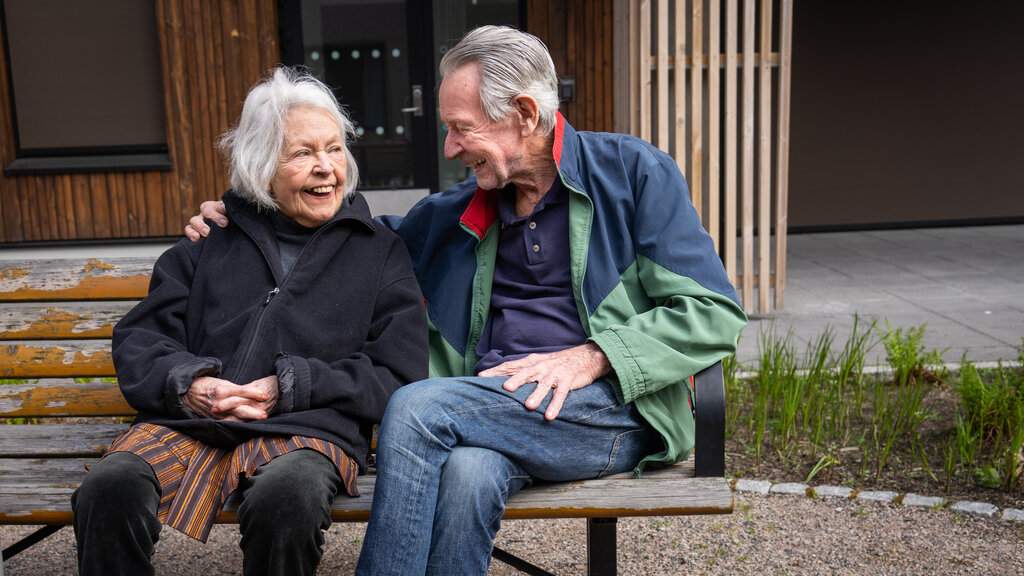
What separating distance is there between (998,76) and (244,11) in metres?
7.18

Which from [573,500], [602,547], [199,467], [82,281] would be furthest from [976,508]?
[82,281]

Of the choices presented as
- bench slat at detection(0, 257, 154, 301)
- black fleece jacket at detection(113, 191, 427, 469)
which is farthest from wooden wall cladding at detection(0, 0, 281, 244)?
black fleece jacket at detection(113, 191, 427, 469)

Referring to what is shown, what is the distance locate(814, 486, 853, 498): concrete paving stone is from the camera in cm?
336

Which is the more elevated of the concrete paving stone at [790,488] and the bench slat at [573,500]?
the bench slat at [573,500]

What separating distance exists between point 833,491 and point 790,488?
0.15 m

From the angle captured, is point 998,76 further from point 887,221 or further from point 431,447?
point 431,447

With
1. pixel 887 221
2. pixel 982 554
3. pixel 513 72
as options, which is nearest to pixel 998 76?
pixel 887 221

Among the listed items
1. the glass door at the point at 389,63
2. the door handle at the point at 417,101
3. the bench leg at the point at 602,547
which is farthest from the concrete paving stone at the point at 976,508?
the door handle at the point at 417,101

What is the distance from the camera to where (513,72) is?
2432mm

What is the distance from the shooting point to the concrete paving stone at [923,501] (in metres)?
3.24

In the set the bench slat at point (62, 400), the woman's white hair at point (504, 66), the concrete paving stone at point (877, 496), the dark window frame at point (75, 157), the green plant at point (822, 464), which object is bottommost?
the concrete paving stone at point (877, 496)

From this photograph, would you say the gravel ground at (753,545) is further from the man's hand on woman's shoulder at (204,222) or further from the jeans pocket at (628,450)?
the man's hand on woman's shoulder at (204,222)

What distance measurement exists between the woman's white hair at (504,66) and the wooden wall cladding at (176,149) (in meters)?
Result: 4.64

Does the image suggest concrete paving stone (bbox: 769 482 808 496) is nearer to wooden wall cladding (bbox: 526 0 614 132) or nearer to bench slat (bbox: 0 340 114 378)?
bench slat (bbox: 0 340 114 378)
